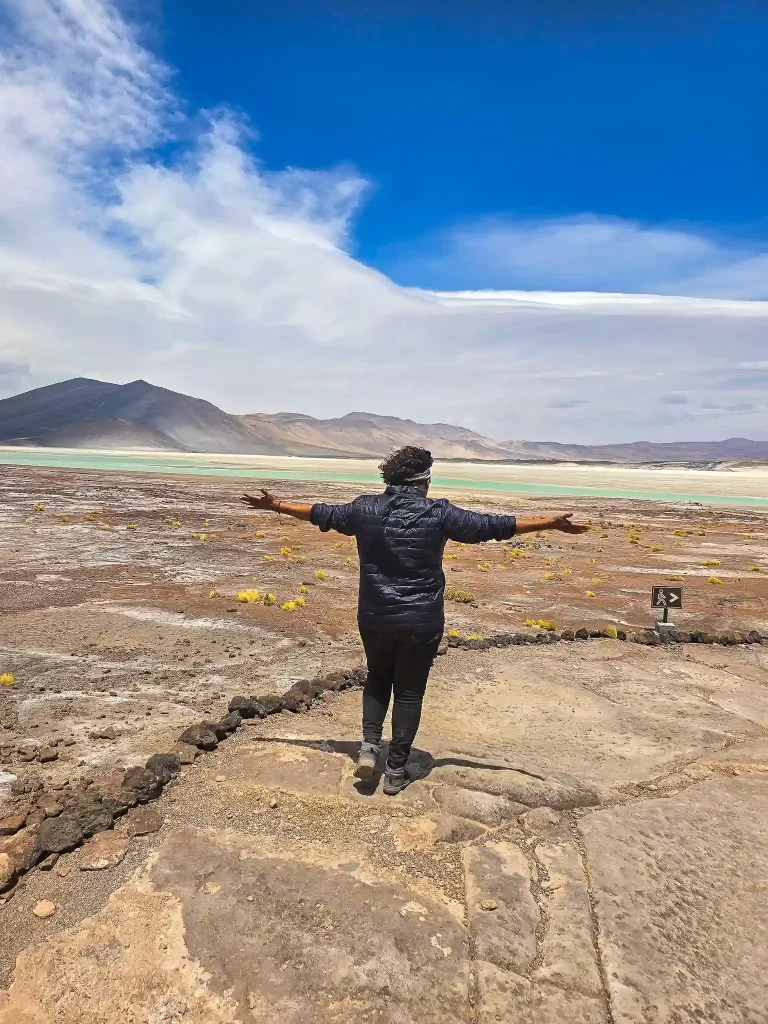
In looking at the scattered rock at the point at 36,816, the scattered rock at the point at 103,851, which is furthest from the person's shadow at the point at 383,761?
→ the scattered rock at the point at 36,816

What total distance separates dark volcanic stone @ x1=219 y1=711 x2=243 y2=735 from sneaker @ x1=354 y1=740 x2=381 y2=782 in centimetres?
160

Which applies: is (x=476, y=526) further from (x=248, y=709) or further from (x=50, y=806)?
(x=50, y=806)

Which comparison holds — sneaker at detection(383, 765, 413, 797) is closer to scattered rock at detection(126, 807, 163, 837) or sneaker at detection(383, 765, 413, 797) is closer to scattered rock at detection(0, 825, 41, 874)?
scattered rock at detection(126, 807, 163, 837)

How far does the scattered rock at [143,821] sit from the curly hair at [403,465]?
2.78 metres

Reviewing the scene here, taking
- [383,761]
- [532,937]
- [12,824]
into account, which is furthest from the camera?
[383,761]

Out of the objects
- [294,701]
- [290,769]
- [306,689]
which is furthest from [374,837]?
[306,689]

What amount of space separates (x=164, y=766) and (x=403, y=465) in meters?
2.95

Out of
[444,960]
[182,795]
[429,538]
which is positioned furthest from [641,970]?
[182,795]

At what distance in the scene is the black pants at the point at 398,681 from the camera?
444cm

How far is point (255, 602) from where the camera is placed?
11797 mm

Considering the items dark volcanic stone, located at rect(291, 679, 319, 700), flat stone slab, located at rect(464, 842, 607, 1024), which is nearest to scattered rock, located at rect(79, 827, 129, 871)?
flat stone slab, located at rect(464, 842, 607, 1024)

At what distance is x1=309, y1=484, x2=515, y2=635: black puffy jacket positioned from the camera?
14.2 ft

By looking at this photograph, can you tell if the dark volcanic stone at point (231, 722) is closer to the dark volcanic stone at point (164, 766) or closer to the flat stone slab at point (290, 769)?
the flat stone slab at point (290, 769)

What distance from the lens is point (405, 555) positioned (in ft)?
14.2
